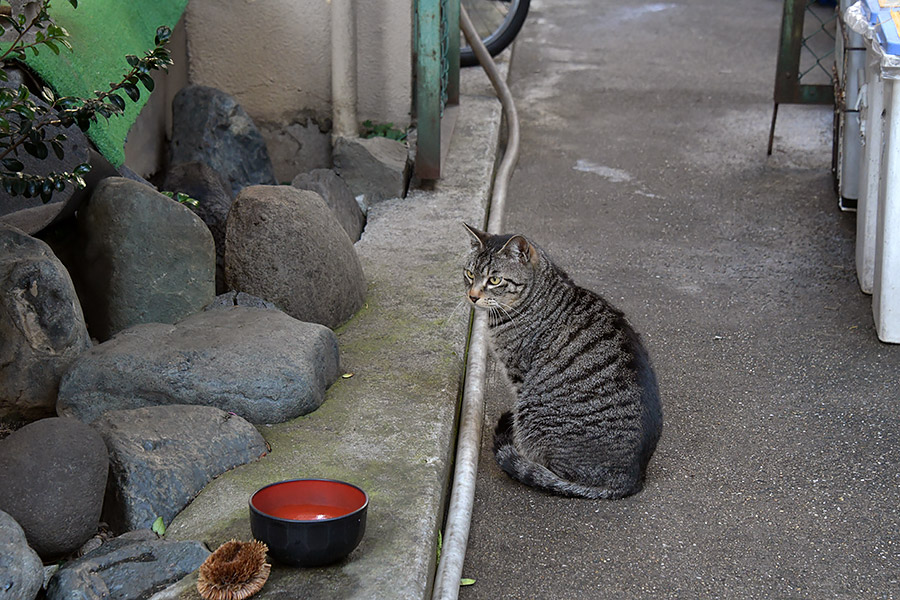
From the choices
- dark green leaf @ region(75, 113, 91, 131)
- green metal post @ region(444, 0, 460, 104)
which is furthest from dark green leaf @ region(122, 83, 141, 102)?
green metal post @ region(444, 0, 460, 104)

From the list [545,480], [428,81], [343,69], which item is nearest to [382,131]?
[343,69]

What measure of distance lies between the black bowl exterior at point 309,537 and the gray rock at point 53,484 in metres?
0.45

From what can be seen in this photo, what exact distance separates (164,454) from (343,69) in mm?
3127

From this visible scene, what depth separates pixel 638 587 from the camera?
265 centimetres

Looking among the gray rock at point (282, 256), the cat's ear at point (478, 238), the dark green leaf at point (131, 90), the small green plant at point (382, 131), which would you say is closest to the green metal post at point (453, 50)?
the small green plant at point (382, 131)

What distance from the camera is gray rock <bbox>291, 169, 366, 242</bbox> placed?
4.66 metres

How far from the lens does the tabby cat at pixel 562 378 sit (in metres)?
3.01

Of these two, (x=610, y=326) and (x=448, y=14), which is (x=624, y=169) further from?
(x=610, y=326)

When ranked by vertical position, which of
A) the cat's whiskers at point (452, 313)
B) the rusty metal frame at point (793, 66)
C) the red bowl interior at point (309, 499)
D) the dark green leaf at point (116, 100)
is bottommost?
the cat's whiskers at point (452, 313)

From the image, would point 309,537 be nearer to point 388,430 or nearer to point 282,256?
point 388,430

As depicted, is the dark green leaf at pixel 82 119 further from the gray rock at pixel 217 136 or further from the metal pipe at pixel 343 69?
the metal pipe at pixel 343 69

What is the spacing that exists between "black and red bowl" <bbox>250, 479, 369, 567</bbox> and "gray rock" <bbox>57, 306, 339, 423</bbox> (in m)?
0.57

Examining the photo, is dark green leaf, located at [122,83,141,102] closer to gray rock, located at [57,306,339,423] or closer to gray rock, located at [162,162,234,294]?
gray rock, located at [57,306,339,423]

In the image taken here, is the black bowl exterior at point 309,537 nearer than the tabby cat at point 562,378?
Yes
